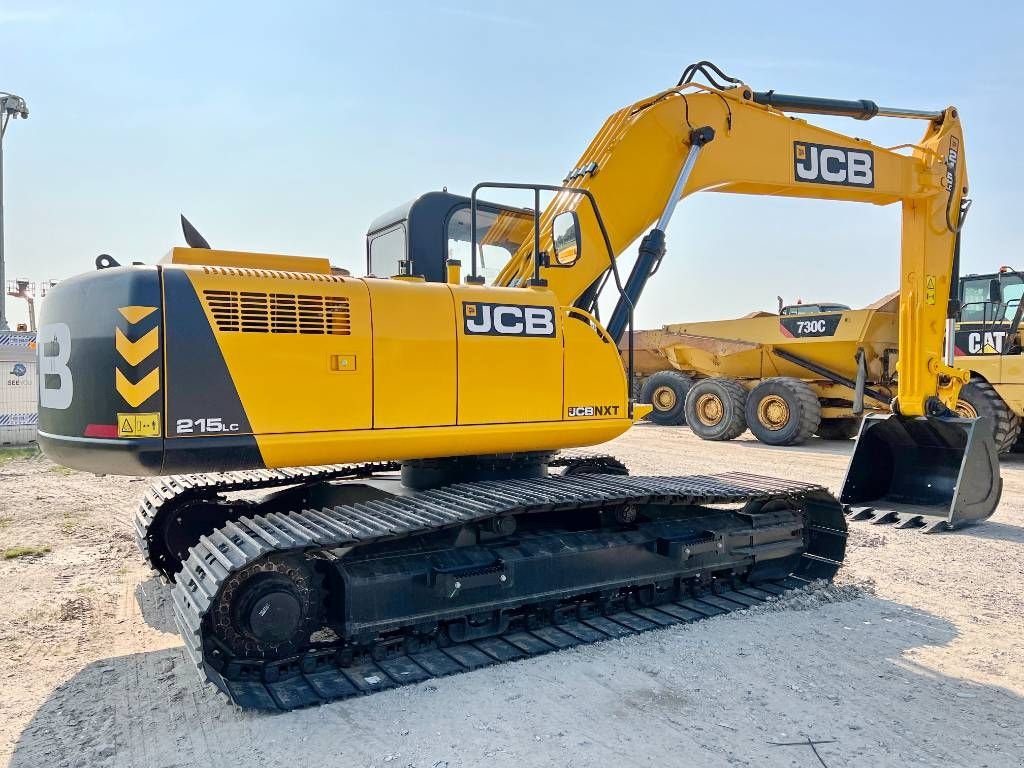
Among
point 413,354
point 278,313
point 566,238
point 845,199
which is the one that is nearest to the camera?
point 278,313

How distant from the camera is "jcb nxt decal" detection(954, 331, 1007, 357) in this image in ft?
39.5

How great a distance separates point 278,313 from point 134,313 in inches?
25.3

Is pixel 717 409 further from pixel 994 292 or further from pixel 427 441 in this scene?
pixel 427 441

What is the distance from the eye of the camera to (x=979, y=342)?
12.3 metres

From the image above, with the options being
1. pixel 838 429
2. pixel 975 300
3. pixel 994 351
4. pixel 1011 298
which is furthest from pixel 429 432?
pixel 838 429

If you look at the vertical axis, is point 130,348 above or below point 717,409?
above

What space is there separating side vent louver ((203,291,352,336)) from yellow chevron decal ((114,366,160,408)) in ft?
1.23

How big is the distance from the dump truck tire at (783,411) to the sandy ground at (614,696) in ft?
25.8

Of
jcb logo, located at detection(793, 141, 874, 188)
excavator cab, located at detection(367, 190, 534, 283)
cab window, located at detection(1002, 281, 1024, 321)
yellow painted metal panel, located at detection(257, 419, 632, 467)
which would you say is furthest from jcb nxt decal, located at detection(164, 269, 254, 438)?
cab window, located at detection(1002, 281, 1024, 321)

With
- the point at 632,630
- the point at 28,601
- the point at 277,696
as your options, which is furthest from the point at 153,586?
the point at 632,630

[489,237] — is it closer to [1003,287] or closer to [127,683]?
[127,683]

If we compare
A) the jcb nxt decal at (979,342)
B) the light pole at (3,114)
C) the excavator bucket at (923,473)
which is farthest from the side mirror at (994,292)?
the light pole at (3,114)

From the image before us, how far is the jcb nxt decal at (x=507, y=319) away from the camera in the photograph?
14.4 ft

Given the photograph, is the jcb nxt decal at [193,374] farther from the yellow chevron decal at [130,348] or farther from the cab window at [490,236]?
the cab window at [490,236]
